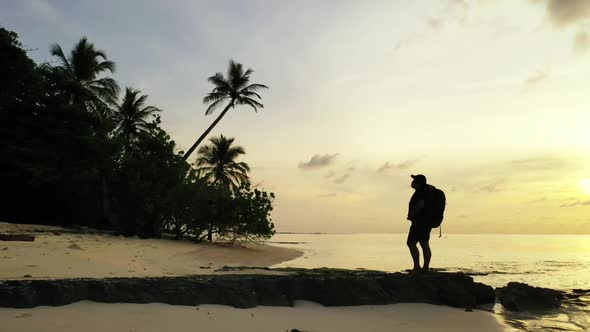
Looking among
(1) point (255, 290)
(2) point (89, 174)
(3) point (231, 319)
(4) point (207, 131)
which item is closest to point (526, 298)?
(1) point (255, 290)

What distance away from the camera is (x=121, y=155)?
89.7 ft

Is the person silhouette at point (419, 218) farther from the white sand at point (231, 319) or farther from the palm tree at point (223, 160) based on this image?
the palm tree at point (223, 160)

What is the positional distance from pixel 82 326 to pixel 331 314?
10.2 ft

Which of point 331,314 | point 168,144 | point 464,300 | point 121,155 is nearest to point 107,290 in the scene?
point 331,314

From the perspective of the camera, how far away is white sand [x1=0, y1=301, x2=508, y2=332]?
14.7 ft

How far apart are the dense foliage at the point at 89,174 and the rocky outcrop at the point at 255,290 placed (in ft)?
55.1

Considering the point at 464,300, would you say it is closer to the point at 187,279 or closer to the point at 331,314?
the point at 331,314

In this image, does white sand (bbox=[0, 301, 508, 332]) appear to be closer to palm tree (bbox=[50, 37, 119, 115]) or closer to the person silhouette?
the person silhouette

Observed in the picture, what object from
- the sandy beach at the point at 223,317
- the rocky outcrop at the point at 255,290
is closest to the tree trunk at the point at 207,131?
the sandy beach at the point at 223,317

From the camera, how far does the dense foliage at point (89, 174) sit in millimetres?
22953

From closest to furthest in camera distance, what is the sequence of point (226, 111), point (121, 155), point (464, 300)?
point (464, 300), point (121, 155), point (226, 111)

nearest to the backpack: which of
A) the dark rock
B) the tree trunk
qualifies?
the dark rock

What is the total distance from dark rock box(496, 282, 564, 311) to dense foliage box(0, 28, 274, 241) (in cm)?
1694

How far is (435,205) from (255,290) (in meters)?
3.53
